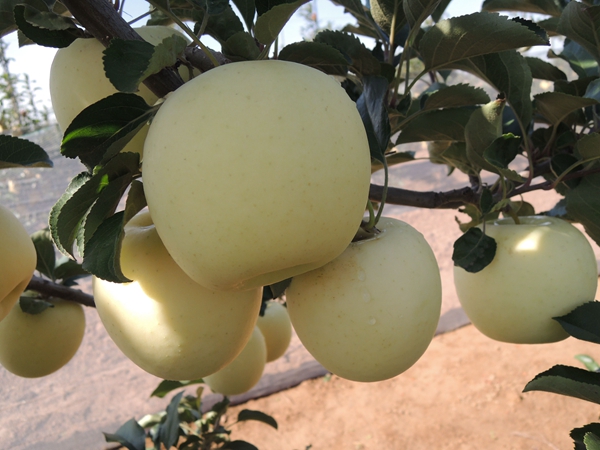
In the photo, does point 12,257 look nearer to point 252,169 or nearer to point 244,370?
point 252,169

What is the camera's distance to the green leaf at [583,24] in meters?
0.59

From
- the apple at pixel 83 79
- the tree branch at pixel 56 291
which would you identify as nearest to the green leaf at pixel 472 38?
the apple at pixel 83 79

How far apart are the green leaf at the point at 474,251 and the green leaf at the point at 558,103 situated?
0.58 feet

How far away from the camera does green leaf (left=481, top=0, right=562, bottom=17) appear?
80 cm

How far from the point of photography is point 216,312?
16.0 inches

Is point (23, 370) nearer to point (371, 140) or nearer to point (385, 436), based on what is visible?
point (371, 140)

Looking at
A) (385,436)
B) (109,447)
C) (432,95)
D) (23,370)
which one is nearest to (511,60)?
(432,95)

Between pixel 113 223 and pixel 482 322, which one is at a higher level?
pixel 113 223

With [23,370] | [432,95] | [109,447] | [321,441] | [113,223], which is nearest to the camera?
[113,223]

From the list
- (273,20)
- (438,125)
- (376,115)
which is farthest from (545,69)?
(273,20)

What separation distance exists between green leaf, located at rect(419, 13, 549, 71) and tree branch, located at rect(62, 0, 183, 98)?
277mm

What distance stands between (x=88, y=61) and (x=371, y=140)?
235 mm

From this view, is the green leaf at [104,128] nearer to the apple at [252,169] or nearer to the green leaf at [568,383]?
the apple at [252,169]

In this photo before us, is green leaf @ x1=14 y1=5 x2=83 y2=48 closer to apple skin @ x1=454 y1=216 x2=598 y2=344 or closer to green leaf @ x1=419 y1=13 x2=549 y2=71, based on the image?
green leaf @ x1=419 y1=13 x2=549 y2=71
